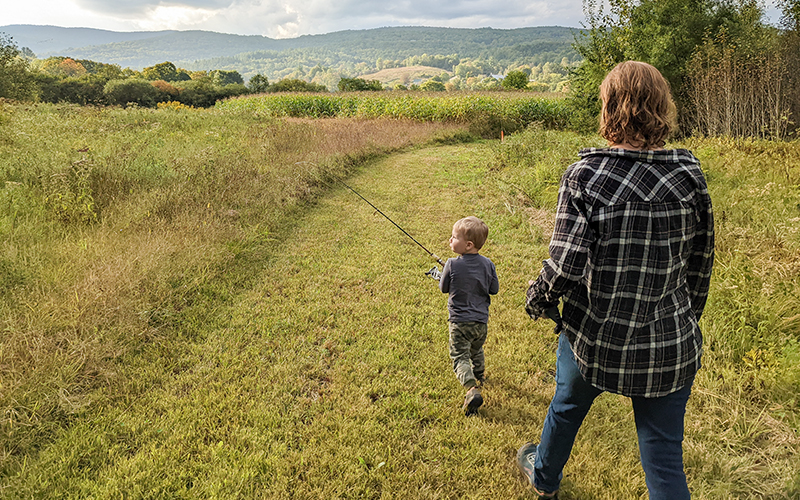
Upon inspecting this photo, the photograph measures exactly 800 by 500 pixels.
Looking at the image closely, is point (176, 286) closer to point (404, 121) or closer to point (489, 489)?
point (489, 489)

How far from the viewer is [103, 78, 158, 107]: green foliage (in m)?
31.0

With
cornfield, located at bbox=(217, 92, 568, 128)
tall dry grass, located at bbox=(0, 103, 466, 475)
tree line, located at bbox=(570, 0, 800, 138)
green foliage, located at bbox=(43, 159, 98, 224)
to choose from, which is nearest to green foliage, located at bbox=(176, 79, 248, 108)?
cornfield, located at bbox=(217, 92, 568, 128)

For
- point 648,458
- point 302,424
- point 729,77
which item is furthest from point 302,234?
point 729,77

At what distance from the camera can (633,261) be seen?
5.47 feet

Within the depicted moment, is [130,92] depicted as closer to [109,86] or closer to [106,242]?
[109,86]

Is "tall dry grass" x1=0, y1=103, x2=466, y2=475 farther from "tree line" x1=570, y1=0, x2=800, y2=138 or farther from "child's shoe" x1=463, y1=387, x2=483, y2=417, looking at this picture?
"tree line" x1=570, y1=0, x2=800, y2=138

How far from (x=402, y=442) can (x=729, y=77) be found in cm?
1263

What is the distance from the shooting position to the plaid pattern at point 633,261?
1617 millimetres

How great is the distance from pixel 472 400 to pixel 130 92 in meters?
39.4

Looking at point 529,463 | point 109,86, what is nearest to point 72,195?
point 529,463

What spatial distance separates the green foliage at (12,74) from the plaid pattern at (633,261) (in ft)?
85.3

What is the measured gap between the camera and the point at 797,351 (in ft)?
9.75

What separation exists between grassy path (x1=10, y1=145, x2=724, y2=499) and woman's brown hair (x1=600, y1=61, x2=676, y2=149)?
215 cm

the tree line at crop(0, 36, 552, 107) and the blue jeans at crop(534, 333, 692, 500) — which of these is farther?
the tree line at crop(0, 36, 552, 107)
